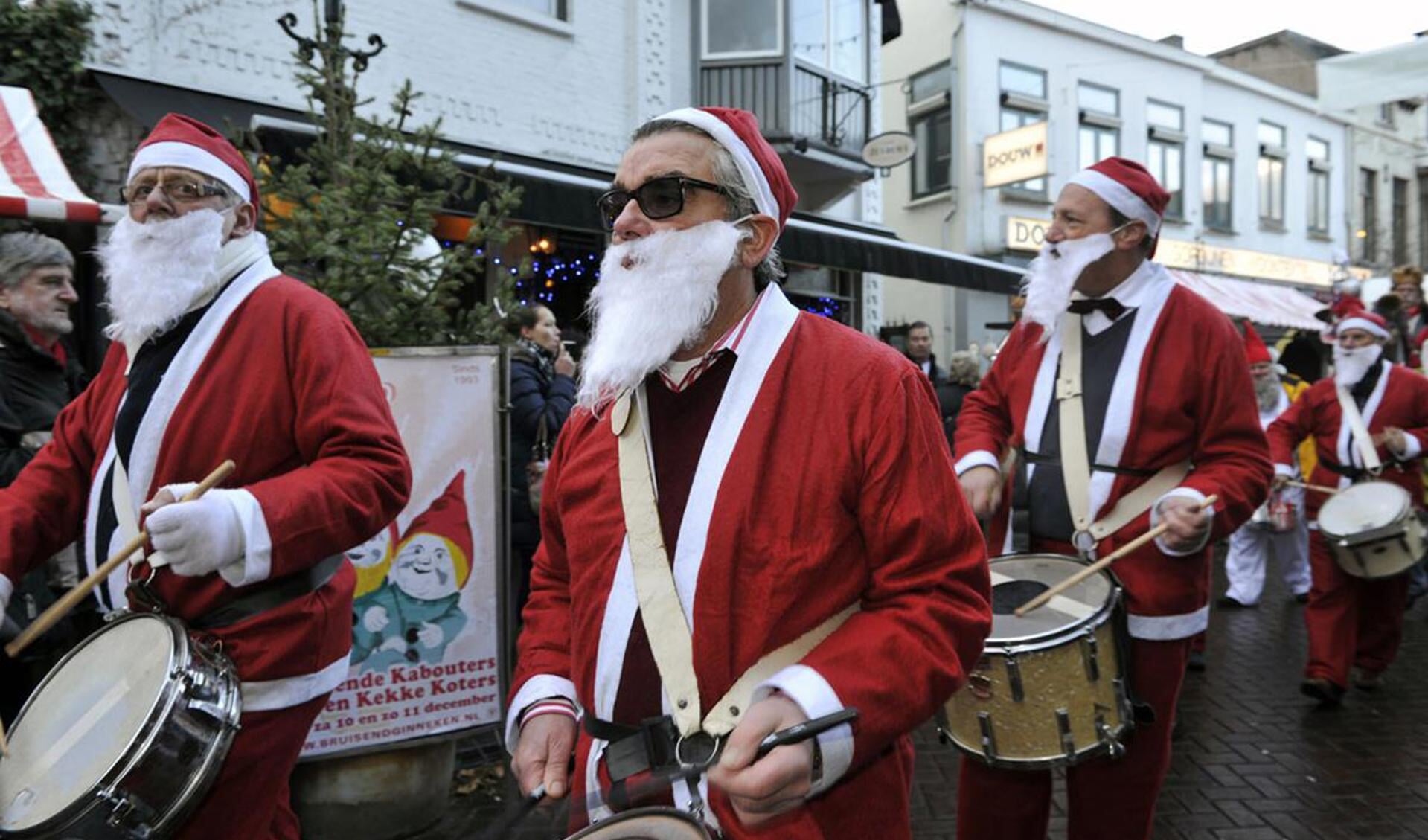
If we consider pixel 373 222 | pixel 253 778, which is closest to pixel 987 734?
pixel 253 778

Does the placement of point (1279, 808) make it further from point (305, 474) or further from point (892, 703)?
point (305, 474)

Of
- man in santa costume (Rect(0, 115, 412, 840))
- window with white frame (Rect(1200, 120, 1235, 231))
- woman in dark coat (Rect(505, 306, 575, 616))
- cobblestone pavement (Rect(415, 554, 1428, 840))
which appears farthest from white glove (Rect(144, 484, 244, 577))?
window with white frame (Rect(1200, 120, 1235, 231))

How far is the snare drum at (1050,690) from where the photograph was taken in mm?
2617

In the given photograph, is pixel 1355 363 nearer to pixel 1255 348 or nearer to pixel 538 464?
pixel 1255 348

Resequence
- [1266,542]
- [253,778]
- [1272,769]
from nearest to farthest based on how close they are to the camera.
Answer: [253,778] → [1272,769] → [1266,542]

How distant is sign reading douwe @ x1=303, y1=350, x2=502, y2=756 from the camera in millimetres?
4059

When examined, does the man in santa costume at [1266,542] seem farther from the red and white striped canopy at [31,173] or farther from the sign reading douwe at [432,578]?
the red and white striped canopy at [31,173]

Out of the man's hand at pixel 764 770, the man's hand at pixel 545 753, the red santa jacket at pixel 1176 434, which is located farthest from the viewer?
the red santa jacket at pixel 1176 434

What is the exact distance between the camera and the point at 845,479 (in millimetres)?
1673

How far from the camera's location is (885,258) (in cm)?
1105

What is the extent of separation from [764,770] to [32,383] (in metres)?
3.81

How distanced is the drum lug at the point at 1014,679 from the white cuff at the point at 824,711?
1.22 meters

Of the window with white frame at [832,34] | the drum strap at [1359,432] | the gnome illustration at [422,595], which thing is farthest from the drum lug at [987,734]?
the window with white frame at [832,34]

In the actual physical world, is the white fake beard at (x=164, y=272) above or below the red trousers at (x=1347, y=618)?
above
